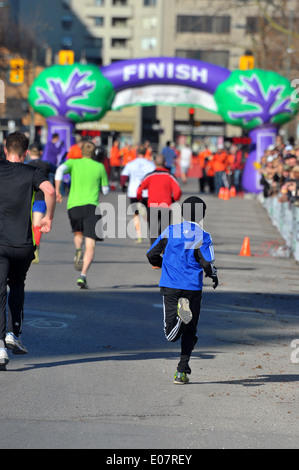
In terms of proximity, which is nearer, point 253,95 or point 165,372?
point 165,372

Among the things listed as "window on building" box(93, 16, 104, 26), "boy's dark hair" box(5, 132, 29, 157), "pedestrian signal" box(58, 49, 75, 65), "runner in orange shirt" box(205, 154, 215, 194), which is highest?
"window on building" box(93, 16, 104, 26)

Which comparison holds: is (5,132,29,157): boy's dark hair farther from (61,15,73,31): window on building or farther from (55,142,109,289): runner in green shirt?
(61,15,73,31): window on building

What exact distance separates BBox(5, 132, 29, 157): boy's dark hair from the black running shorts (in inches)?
187

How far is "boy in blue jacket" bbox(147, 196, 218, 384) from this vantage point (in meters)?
7.70

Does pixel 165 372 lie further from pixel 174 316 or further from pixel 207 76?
pixel 207 76

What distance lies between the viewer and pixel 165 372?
812 centimetres

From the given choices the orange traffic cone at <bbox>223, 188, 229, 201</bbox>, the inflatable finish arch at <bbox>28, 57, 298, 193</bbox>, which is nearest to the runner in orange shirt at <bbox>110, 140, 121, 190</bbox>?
the orange traffic cone at <bbox>223, 188, 229, 201</bbox>

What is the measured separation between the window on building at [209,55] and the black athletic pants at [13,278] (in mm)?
86895

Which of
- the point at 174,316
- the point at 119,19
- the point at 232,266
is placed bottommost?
the point at 232,266

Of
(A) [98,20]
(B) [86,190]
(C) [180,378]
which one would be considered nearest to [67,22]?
(A) [98,20]

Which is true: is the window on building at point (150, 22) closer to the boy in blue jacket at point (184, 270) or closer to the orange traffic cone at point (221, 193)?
the orange traffic cone at point (221, 193)

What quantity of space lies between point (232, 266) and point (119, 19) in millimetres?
99056
